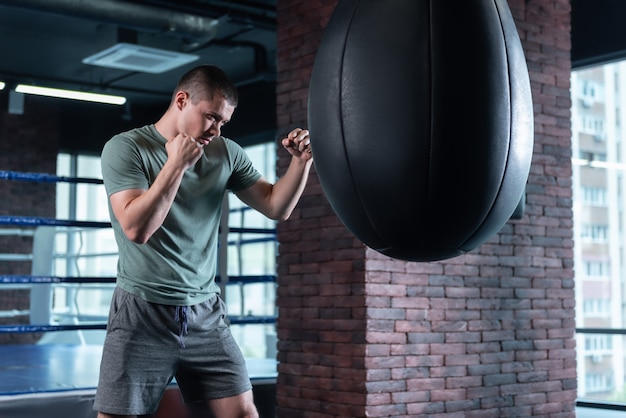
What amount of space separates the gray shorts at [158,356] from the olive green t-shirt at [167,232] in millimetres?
43

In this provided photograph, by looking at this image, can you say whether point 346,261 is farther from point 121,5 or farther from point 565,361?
point 121,5

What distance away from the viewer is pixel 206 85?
2295 mm

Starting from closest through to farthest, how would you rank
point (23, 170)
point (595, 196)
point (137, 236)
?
1. point (137, 236)
2. point (23, 170)
3. point (595, 196)

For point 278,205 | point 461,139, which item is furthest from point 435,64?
point 278,205

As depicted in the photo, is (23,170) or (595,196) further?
(595,196)

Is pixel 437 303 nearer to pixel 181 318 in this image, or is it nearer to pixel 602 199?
pixel 181 318

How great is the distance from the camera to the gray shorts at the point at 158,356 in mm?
2277

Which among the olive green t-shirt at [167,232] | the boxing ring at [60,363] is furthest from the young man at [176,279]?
the boxing ring at [60,363]

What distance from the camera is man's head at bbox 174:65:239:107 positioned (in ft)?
7.54

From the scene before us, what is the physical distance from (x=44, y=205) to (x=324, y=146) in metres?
9.13


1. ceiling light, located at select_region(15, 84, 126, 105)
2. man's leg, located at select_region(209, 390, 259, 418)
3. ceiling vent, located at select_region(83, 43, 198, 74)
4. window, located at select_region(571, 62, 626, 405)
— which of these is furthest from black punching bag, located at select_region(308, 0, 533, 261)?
ceiling light, located at select_region(15, 84, 126, 105)

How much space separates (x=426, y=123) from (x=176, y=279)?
36.3 inches

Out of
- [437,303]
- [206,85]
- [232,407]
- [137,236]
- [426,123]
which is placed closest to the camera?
[426,123]

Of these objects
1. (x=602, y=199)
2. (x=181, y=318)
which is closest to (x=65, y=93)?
(x=602, y=199)
